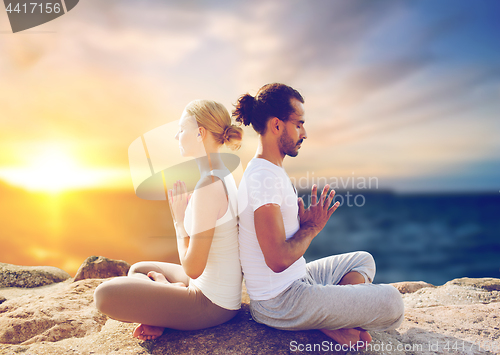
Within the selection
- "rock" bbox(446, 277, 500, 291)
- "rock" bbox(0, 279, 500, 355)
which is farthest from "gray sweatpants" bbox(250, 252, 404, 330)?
"rock" bbox(446, 277, 500, 291)

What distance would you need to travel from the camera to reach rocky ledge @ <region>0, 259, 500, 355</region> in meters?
2.48

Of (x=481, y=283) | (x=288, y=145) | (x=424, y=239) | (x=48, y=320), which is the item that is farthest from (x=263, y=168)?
(x=424, y=239)

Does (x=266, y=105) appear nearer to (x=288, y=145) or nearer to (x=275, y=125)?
(x=275, y=125)

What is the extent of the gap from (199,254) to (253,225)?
0.48m

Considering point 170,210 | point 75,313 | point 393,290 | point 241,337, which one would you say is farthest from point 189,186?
point 75,313

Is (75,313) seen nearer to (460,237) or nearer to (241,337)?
(241,337)

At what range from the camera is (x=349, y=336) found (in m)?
2.44

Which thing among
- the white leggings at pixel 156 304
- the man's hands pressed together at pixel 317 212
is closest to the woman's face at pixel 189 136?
the man's hands pressed together at pixel 317 212

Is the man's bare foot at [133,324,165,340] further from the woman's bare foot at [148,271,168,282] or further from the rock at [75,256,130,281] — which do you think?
the rock at [75,256,130,281]

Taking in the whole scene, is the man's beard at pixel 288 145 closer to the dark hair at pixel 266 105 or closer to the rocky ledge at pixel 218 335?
the dark hair at pixel 266 105

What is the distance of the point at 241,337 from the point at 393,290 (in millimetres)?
1342

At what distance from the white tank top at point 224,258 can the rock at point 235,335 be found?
348mm

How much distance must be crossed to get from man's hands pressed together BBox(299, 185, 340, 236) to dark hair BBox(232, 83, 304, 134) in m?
0.72

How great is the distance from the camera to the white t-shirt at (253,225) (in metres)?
2.29
